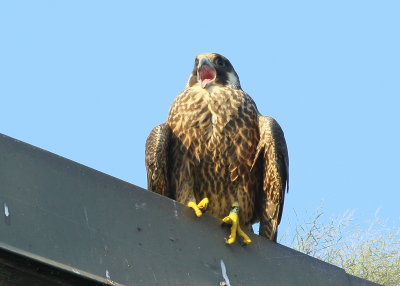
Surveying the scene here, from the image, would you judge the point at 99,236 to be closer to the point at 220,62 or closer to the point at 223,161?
the point at 223,161

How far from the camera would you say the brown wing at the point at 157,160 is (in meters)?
6.00

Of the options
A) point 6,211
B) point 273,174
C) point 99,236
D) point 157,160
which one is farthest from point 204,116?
point 6,211

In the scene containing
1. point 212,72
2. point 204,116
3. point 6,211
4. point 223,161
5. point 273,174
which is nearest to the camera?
point 6,211

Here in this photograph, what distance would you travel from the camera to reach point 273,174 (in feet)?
19.7

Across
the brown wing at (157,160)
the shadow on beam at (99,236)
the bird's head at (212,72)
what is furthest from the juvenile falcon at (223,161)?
the shadow on beam at (99,236)

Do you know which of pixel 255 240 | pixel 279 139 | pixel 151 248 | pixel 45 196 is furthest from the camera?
pixel 279 139

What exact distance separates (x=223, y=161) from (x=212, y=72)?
769 mm

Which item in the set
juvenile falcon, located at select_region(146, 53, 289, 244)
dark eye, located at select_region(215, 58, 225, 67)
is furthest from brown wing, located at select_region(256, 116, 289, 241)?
dark eye, located at select_region(215, 58, 225, 67)

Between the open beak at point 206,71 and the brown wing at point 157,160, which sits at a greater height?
the open beak at point 206,71

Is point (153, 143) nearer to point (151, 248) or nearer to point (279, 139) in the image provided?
point (279, 139)

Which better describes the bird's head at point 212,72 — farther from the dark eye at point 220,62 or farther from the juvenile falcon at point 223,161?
the juvenile falcon at point 223,161

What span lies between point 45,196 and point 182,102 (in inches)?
103

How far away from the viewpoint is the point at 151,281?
13.0 feet

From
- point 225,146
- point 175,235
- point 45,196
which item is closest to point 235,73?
point 225,146
